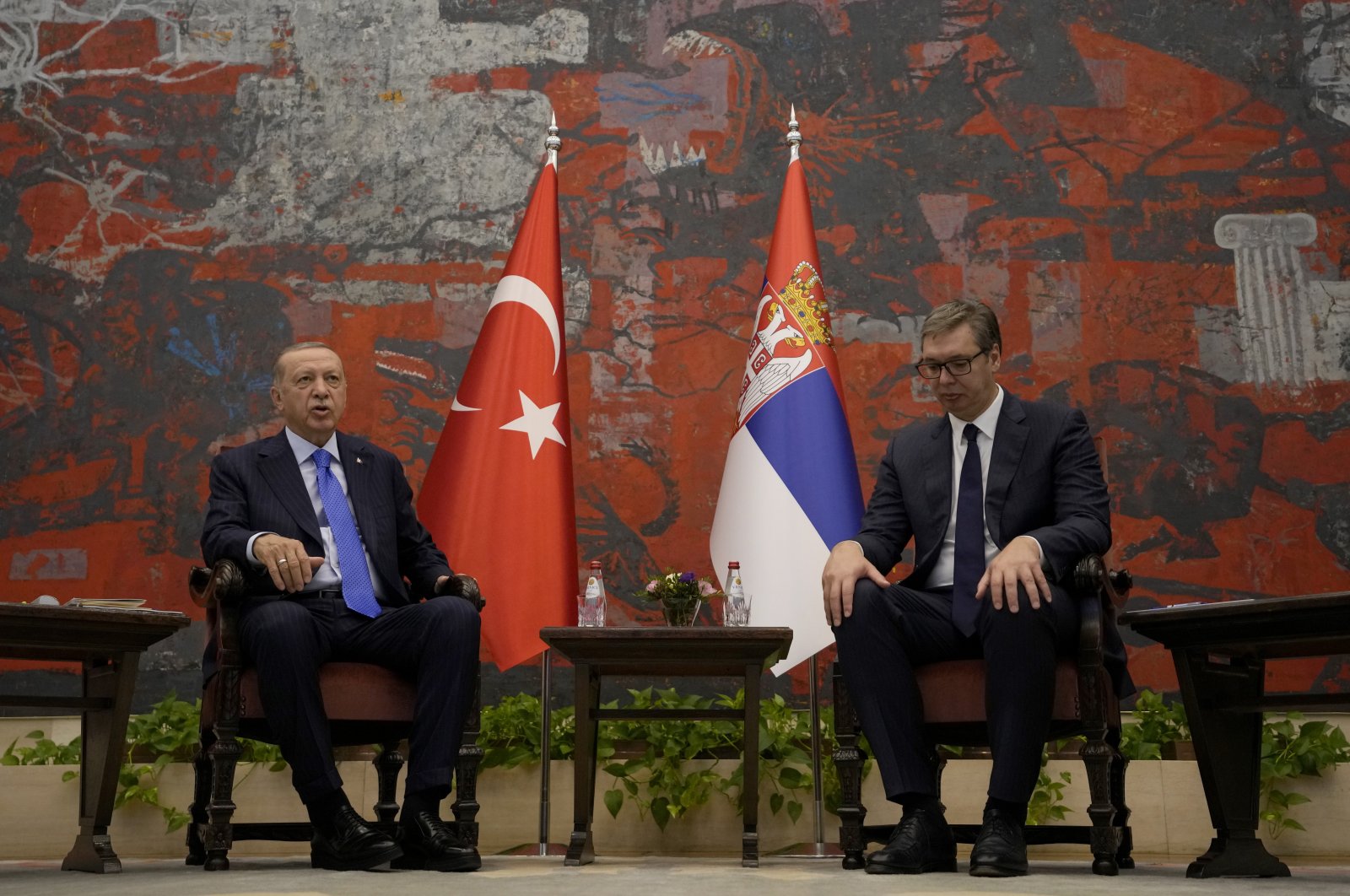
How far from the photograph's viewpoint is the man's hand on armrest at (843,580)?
2.79 metres

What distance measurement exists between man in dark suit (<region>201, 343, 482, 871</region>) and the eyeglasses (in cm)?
121

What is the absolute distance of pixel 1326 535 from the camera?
4836 mm

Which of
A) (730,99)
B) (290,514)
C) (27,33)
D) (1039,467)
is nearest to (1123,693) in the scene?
(1039,467)

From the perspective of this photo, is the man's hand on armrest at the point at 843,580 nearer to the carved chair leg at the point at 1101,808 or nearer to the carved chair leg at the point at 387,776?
the carved chair leg at the point at 1101,808

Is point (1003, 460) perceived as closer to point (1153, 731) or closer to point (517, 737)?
point (1153, 731)

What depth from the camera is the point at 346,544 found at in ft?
10.4

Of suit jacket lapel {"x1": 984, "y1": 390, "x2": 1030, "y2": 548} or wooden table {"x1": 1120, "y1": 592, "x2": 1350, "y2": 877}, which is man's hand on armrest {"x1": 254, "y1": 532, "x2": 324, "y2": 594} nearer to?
suit jacket lapel {"x1": 984, "y1": 390, "x2": 1030, "y2": 548}

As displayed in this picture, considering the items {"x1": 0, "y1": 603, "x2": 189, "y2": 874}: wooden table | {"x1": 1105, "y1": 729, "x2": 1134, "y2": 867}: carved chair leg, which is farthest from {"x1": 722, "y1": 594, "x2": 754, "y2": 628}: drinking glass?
{"x1": 0, "y1": 603, "x2": 189, "y2": 874}: wooden table

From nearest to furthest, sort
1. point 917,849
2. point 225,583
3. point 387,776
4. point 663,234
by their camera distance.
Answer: point 917,849, point 225,583, point 387,776, point 663,234

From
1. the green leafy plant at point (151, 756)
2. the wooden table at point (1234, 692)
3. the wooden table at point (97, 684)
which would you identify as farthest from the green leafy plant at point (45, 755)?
the wooden table at point (1234, 692)

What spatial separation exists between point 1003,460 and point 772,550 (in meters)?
1.12

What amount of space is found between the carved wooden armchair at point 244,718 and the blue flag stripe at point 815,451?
124cm

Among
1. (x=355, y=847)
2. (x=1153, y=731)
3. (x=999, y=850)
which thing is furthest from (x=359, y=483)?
(x=1153, y=731)

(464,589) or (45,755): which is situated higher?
(464,589)
